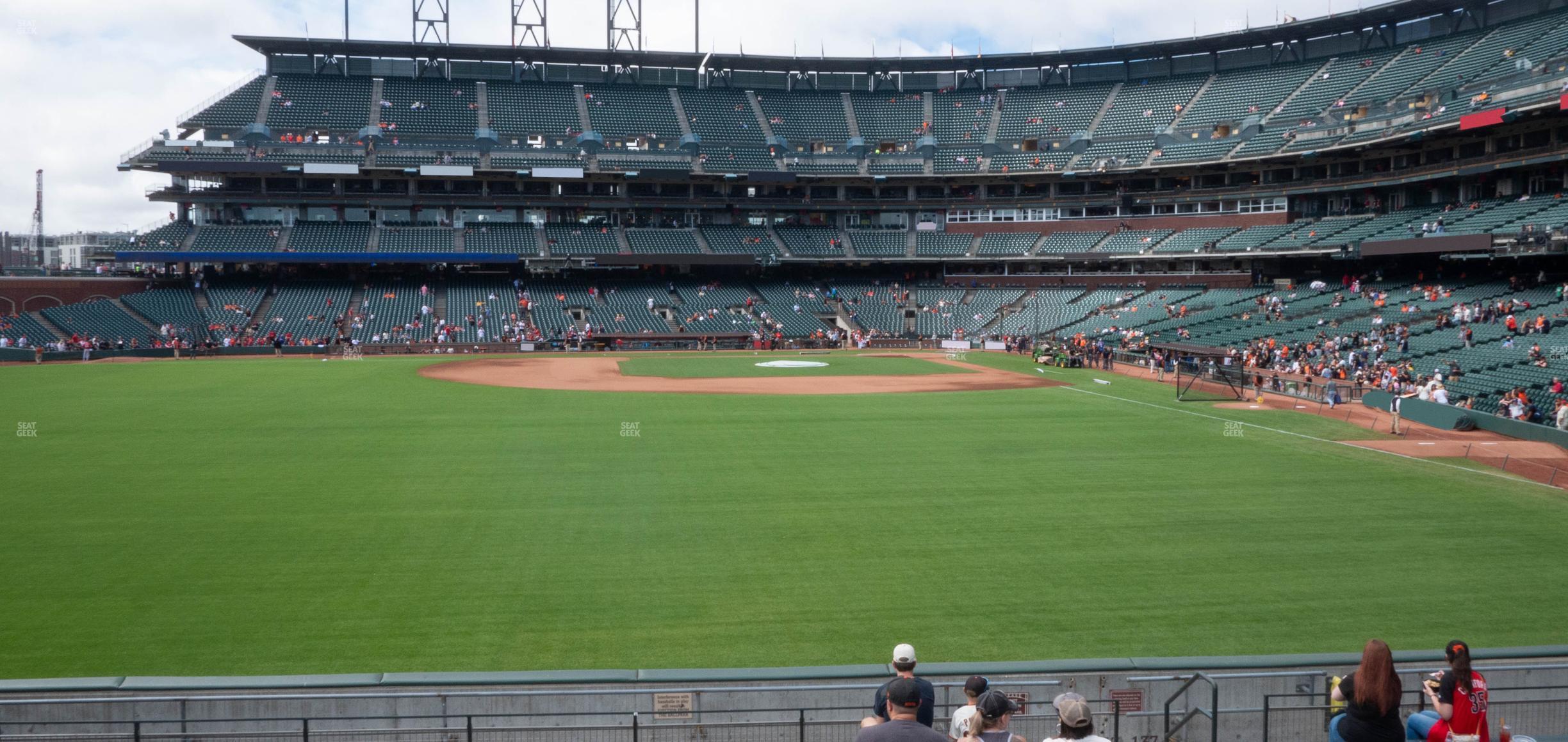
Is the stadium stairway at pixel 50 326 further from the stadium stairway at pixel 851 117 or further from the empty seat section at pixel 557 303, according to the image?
the stadium stairway at pixel 851 117

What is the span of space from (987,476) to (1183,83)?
7371cm

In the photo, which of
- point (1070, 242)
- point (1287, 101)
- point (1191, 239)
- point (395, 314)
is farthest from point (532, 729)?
point (1287, 101)

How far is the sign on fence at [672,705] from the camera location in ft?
28.1

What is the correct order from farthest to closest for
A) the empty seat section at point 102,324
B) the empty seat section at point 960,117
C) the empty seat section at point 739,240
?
the empty seat section at point 960,117, the empty seat section at point 739,240, the empty seat section at point 102,324

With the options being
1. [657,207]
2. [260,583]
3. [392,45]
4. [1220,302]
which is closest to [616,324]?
[657,207]

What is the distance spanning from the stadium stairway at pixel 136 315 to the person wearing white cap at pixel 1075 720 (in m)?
71.1

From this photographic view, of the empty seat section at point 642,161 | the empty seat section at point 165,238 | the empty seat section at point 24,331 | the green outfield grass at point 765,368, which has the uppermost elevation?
the empty seat section at point 642,161

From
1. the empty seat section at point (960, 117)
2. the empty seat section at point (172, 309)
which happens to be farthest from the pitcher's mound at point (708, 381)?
the empty seat section at point (960, 117)

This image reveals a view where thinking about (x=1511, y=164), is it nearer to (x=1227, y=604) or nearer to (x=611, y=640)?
(x=1227, y=604)

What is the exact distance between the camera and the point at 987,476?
22766 mm

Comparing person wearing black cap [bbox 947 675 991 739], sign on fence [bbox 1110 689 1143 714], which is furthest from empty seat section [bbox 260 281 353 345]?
person wearing black cap [bbox 947 675 991 739]

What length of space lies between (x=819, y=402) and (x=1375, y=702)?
31752 millimetres

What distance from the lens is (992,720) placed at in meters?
6.00

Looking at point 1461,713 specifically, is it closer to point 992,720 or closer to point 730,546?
point 992,720
